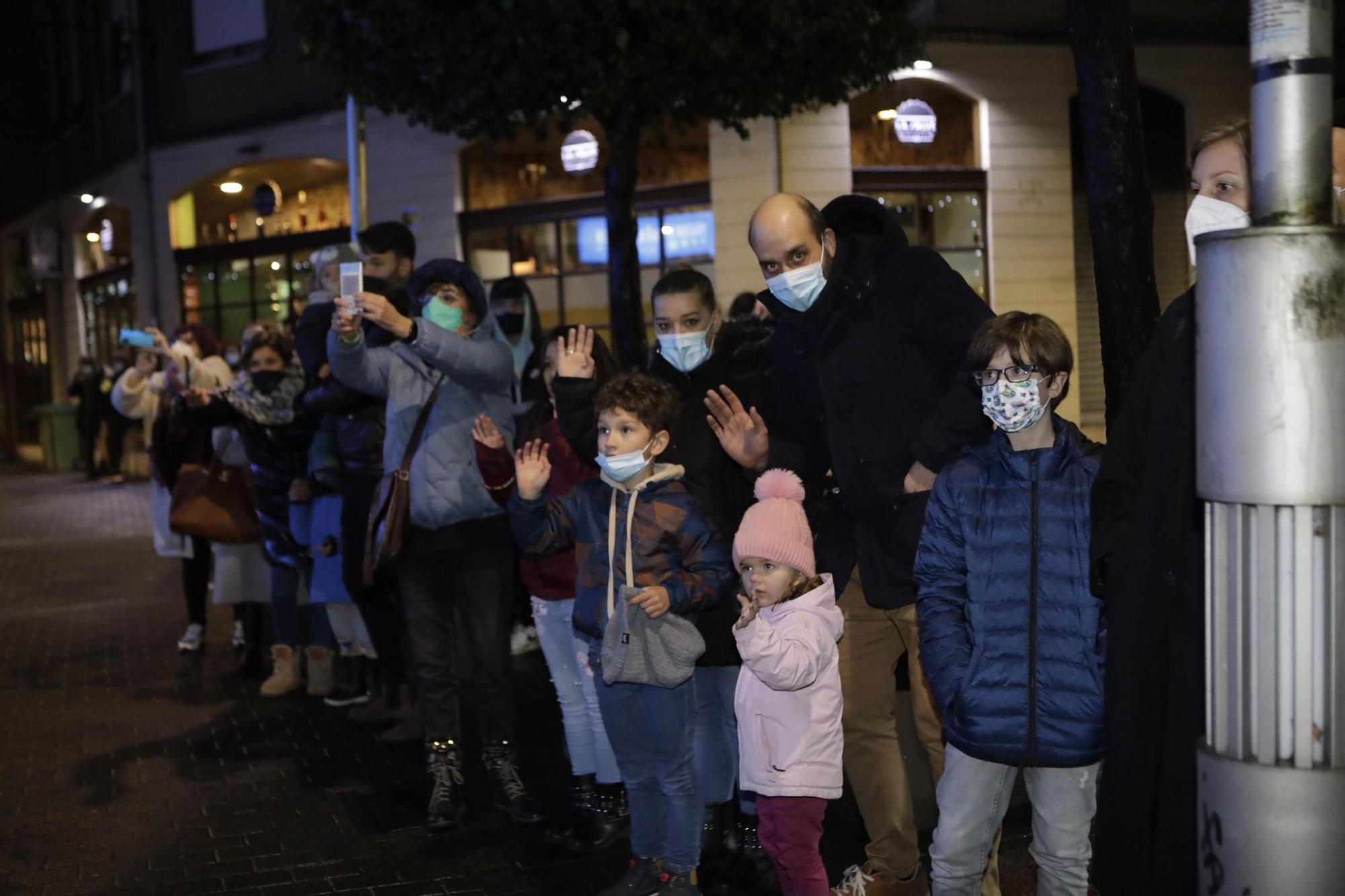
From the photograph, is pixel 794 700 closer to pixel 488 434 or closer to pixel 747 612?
pixel 747 612

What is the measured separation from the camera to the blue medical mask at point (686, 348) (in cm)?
510

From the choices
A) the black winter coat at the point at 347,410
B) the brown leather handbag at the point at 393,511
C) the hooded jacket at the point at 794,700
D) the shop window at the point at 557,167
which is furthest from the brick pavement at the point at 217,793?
the shop window at the point at 557,167

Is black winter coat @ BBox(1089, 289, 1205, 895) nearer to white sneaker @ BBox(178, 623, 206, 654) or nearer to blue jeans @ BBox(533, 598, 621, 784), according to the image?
blue jeans @ BBox(533, 598, 621, 784)

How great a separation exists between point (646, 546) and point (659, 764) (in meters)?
0.71

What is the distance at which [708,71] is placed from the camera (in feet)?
31.7

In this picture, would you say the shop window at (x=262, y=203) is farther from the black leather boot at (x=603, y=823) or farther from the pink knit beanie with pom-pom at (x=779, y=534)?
the pink knit beanie with pom-pom at (x=779, y=534)

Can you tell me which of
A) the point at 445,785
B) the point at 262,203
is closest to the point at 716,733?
the point at 445,785

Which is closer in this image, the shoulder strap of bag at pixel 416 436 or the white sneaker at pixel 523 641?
the shoulder strap of bag at pixel 416 436

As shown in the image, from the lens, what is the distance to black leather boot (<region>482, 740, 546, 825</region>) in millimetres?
5758

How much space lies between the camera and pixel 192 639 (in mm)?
9562

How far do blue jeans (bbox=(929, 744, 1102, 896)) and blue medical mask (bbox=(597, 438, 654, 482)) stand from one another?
1489 mm

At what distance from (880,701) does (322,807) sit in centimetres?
266

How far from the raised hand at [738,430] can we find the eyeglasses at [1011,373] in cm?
115

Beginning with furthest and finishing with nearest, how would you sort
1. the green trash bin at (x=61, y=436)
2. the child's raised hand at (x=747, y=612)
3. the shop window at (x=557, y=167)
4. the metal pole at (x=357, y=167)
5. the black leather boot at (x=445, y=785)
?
the green trash bin at (x=61, y=436) < the shop window at (x=557, y=167) < the metal pole at (x=357, y=167) < the black leather boot at (x=445, y=785) < the child's raised hand at (x=747, y=612)
